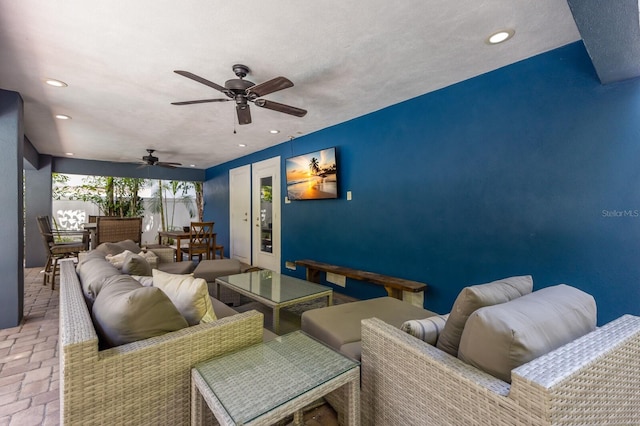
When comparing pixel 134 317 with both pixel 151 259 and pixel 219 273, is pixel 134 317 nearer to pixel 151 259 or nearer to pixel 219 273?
pixel 219 273

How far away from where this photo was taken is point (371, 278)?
3191 millimetres

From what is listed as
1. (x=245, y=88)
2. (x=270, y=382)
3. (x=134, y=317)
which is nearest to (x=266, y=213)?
(x=245, y=88)

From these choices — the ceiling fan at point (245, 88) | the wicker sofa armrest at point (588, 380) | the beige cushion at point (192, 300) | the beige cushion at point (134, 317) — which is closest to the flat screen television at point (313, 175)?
the ceiling fan at point (245, 88)

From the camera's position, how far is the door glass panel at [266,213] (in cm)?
537

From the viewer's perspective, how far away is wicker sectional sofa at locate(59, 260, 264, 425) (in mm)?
995

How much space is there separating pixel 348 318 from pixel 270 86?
1850mm

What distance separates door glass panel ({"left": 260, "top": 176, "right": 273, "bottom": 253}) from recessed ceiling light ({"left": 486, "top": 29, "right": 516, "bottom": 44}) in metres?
3.97

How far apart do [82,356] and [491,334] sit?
1.44 meters

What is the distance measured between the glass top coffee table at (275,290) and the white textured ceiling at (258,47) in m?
1.98

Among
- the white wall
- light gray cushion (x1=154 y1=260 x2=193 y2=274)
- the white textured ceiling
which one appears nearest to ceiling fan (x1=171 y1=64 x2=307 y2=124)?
the white textured ceiling

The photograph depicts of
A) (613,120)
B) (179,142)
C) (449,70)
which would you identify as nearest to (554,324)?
(613,120)

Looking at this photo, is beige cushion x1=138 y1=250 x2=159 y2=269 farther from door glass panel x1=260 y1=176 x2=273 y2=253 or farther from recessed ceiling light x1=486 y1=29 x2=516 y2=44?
recessed ceiling light x1=486 y1=29 x2=516 y2=44

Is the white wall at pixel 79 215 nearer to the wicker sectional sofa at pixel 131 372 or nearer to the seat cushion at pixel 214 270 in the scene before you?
the seat cushion at pixel 214 270

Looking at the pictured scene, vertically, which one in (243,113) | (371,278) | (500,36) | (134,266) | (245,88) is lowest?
(371,278)
